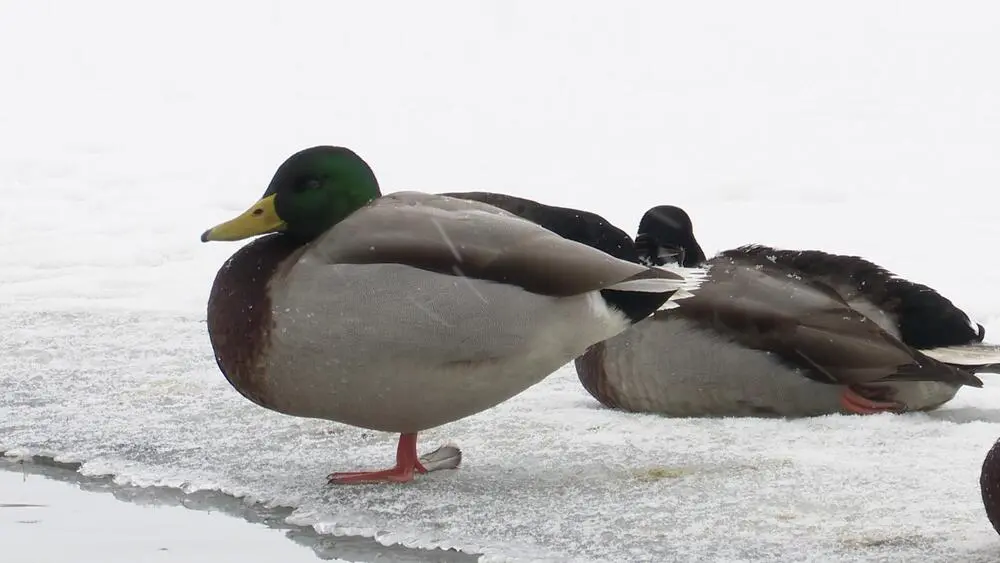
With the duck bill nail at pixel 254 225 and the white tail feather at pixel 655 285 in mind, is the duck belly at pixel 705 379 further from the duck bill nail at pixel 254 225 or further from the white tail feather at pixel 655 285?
the duck bill nail at pixel 254 225

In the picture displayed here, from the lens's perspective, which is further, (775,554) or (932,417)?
(932,417)

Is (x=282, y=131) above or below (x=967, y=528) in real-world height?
above

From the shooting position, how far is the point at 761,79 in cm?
1429

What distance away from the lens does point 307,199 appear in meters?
3.89

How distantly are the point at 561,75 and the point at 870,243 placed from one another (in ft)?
22.9

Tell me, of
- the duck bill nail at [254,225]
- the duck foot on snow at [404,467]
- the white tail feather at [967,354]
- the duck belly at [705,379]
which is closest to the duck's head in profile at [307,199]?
the duck bill nail at [254,225]

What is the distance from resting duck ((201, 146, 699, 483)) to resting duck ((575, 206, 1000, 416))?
0.83 meters

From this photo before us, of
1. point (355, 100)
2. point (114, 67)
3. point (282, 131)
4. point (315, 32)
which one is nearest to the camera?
point (282, 131)

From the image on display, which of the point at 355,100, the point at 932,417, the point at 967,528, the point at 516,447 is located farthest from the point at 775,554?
the point at 355,100

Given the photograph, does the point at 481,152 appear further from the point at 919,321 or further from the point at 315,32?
the point at 919,321

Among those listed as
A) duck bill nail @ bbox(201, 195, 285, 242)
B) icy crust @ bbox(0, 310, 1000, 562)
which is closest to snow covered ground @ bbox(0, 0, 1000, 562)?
icy crust @ bbox(0, 310, 1000, 562)

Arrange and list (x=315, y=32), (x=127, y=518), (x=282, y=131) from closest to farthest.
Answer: (x=127, y=518) < (x=282, y=131) < (x=315, y=32)

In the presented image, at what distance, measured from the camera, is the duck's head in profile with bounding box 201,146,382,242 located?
3.89 meters

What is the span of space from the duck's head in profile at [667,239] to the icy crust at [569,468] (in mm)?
534
